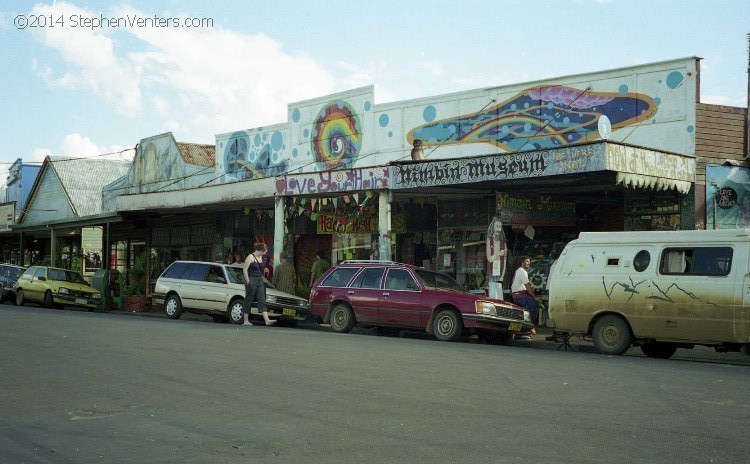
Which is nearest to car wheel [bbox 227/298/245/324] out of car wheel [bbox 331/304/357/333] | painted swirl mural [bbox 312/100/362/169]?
car wheel [bbox 331/304/357/333]

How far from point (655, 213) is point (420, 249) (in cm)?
727

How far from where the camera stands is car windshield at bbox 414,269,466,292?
17.3 metres

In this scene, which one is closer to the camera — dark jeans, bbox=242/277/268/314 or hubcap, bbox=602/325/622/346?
hubcap, bbox=602/325/622/346

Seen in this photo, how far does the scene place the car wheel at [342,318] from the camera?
18250 mm

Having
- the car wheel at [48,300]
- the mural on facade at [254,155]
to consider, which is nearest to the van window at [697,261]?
the mural on facade at [254,155]

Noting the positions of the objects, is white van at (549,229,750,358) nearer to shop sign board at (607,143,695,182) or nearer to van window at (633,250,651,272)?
van window at (633,250,651,272)

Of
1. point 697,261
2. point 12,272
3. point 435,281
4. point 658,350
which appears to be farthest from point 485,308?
point 12,272

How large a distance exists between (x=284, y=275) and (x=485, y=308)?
26.8 ft

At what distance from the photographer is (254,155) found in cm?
2841

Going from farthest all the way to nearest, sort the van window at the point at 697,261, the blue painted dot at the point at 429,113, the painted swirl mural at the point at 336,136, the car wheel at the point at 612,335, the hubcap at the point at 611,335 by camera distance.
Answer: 1. the painted swirl mural at the point at 336,136
2. the blue painted dot at the point at 429,113
3. the hubcap at the point at 611,335
4. the car wheel at the point at 612,335
5. the van window at the point at 697,261

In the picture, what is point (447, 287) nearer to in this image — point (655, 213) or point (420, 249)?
point (655, 213)

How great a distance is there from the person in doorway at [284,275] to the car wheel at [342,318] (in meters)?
4.65

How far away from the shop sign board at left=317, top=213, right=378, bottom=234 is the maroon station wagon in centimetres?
572

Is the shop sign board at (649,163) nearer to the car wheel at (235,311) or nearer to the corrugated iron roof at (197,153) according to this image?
the car wheel at (235,311)
